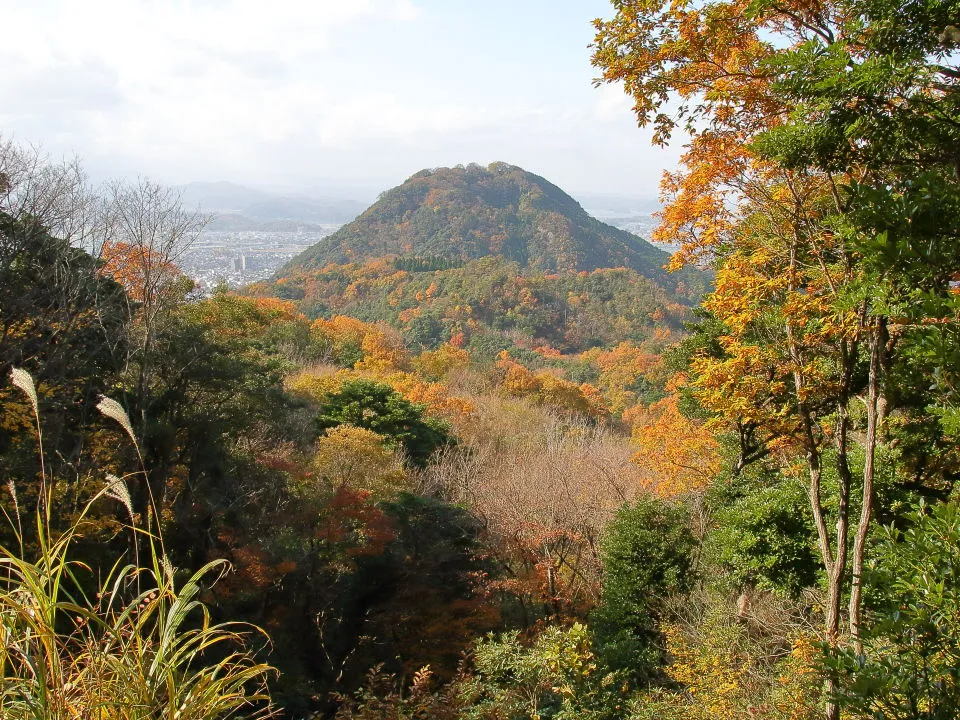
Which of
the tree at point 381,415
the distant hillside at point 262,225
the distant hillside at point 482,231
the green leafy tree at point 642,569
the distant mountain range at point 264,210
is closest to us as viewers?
the green leafy tree at point 642,569

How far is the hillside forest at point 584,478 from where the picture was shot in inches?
90.1

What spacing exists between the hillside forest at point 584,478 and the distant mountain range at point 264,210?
68713mm

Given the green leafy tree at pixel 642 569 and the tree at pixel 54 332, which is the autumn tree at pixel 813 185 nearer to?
the green leafy tree at pixel 642 569

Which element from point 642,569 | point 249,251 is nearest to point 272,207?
point 249,251

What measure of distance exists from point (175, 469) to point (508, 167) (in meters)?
100.0

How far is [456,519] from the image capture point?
35.6 ft

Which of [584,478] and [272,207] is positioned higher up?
[272,207]

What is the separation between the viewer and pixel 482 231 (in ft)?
281

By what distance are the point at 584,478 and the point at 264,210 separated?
112 meters

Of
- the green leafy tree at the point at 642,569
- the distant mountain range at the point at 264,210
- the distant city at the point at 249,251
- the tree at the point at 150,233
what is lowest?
the green leafy tree at the point at 642,569

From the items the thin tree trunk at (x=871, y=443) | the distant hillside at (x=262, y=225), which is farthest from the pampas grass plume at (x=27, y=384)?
the distant hillside at (x=262, y=225)

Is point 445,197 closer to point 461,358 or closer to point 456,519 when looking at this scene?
point 461,358

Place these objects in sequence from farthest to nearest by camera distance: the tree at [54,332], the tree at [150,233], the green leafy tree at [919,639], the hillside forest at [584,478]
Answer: the tree at [150,233]
the tree at [54,332]
the hillside forest at [584,478]
the green leafy tree at [919,639]

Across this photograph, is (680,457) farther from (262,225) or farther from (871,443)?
(262,225)
